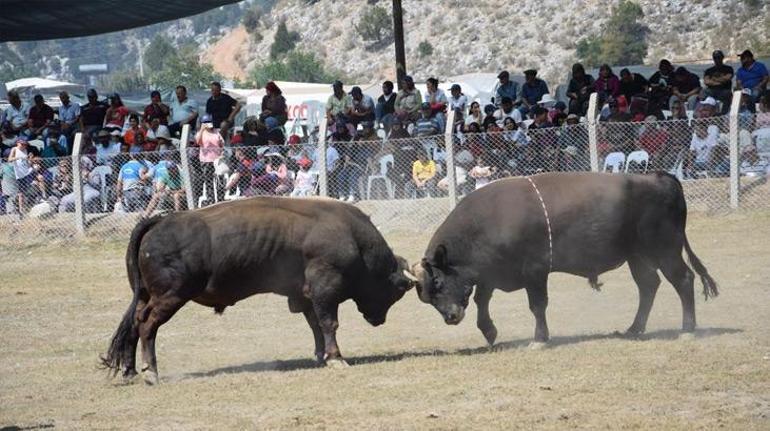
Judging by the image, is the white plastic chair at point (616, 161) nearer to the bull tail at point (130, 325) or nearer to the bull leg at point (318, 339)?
the bull leg at point (318, 339)

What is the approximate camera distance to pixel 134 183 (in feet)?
73.4

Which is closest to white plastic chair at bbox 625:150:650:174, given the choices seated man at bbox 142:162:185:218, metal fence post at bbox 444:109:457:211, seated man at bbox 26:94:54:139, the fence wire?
the fence wire

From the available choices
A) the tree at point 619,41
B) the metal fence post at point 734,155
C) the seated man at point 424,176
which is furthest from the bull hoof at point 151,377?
the tree at point 619,41

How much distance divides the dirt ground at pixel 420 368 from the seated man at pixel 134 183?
4356 mm

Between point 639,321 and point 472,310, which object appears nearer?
point 639,321

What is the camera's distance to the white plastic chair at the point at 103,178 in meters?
22.7

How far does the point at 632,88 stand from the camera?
73.9 ft

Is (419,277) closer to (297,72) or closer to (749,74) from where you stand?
(749,74)

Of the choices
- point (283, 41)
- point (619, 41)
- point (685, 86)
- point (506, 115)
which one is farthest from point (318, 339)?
point (283, 41)

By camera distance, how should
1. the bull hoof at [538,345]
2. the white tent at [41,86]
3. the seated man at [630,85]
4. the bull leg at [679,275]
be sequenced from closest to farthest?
1. the bull hoof at [538,345]
2. the bull leg at [679,275]
3. the seated man at [630,85]
4. the white tent at [41,86]

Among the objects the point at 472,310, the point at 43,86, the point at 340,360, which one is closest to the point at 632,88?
the point at 472,310

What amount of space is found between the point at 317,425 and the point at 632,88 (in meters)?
14.0

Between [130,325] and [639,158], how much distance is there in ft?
33.1

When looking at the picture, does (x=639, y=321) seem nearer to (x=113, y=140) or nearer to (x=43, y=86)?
(x=113, y=140)
